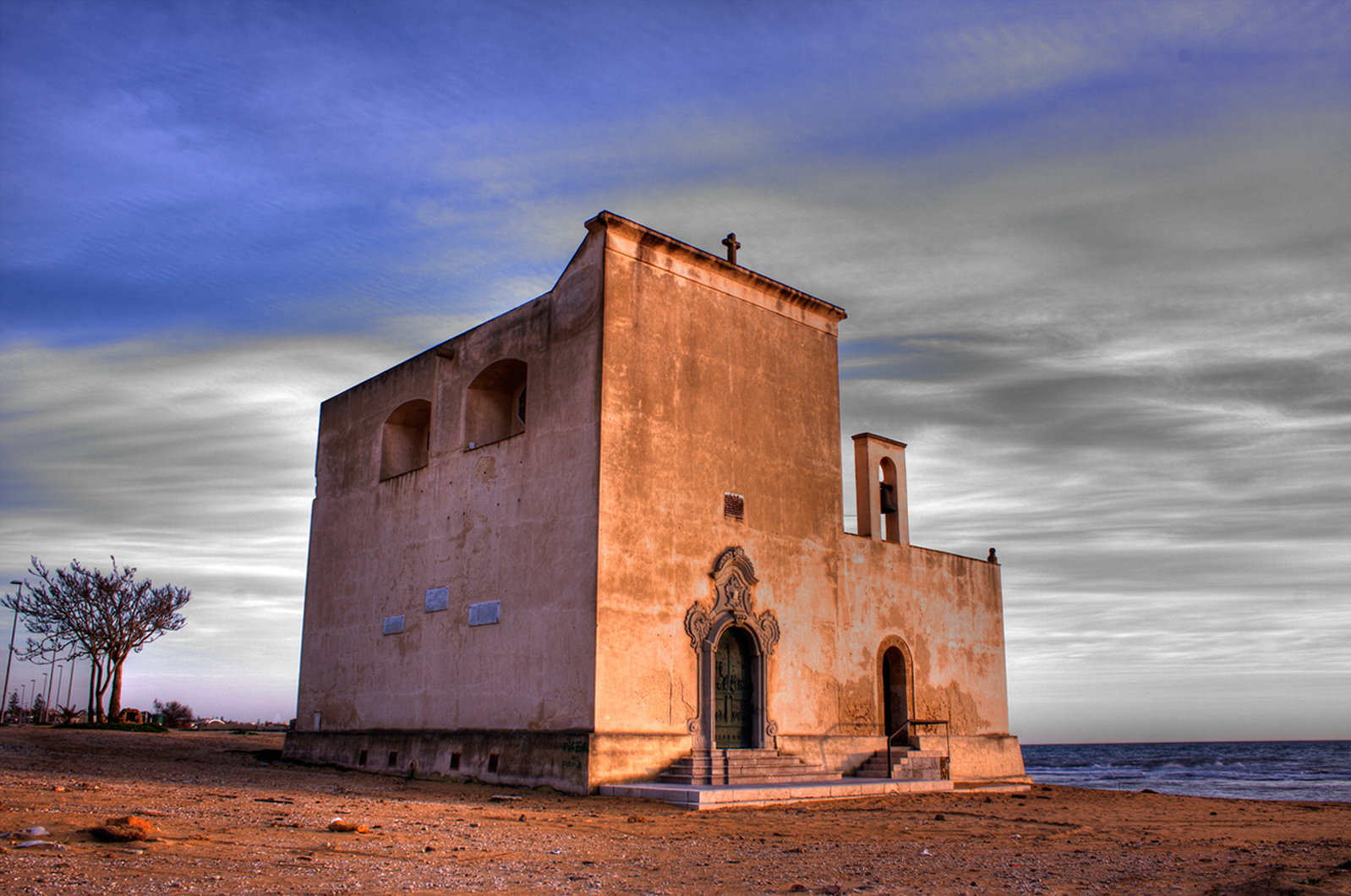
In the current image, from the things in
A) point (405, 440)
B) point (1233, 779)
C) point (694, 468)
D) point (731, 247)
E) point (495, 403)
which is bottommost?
point (1233, 779)

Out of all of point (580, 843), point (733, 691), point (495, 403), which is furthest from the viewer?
point (495, 403)

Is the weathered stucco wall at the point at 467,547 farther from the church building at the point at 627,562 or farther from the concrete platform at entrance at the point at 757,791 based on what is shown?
the concrete platform at entrance at the point at 757,791

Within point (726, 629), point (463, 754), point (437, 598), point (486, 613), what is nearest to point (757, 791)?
point (726, 629)

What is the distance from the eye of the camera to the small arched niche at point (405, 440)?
18078mm

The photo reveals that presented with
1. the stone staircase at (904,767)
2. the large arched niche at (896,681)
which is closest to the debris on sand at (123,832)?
the stone staircase at (904,767)

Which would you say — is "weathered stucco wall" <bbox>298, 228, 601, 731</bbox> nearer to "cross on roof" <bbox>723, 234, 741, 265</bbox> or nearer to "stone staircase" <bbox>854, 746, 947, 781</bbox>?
"cross on roof" <bbox>723, 234, 741, 265</bbox>

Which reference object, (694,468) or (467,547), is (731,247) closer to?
(694,468)

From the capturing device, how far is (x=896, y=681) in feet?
59.1

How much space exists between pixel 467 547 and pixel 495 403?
8.40 ft

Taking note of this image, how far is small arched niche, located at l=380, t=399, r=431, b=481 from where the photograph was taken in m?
18.1

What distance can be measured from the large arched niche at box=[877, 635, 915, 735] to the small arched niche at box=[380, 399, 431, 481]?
8900mm

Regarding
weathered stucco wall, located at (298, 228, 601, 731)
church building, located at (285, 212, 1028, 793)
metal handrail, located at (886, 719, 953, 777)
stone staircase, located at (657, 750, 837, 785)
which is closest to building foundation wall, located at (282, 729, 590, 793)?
church building, located at (285, 212, 1028, 793)

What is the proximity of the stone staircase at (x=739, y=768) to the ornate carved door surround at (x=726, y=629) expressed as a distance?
12.3 inches

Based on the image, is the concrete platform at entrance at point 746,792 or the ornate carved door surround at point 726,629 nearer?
the concrete platform at entrance at point 746,792
